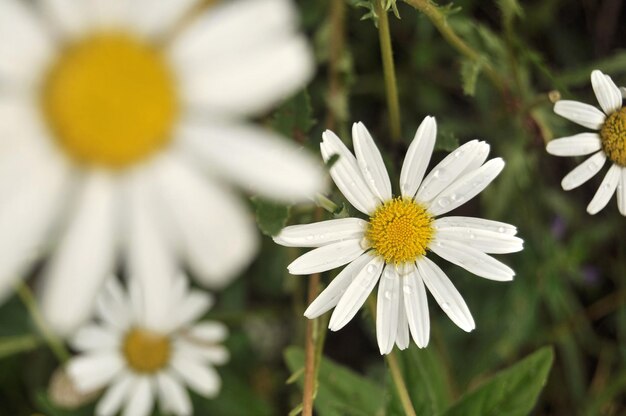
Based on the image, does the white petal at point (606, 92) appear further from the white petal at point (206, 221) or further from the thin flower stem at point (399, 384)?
the white petal at point (206, 221)

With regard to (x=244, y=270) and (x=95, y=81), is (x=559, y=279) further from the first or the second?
(x=95, y=81)

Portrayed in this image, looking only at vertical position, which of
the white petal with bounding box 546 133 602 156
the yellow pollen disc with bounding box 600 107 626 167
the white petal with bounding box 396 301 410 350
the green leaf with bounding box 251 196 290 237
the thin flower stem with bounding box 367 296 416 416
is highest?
the yellow pollen disc with bounding box 600 107 626 167

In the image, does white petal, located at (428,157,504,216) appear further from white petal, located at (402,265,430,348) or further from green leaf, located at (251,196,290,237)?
green leaf, located at (251,196,290,237)

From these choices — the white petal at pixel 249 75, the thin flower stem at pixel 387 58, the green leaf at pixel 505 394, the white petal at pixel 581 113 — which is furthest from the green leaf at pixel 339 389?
the white petal at pixel 249 75

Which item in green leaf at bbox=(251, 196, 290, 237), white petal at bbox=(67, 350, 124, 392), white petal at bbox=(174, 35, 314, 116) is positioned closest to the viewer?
white petal at bbox=(174, 35, 314, 116)

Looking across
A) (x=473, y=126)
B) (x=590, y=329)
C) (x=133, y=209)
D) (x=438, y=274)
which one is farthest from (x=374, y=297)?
(x=590, y=329)

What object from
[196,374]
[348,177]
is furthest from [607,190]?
[196,374]

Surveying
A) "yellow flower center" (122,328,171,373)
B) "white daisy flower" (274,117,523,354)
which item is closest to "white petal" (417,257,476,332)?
"white daisy flower" (274,117,523,354)
